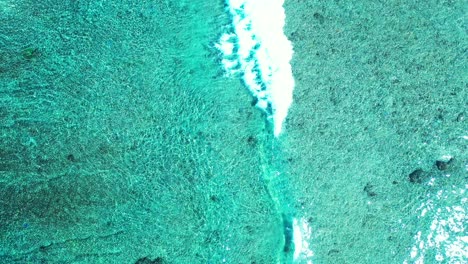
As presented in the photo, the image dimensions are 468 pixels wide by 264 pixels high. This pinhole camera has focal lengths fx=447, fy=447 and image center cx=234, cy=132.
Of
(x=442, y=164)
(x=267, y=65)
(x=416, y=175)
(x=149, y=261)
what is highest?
(x=442, y=164)

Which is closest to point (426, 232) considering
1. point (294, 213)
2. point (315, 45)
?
point (294, 213)

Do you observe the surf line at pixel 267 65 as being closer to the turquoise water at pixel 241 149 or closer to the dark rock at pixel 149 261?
the turquoise water at pixel 241 149

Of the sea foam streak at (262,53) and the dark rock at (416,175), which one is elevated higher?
the dark rock at (416,175)

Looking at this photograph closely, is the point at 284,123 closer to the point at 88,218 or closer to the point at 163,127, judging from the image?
the point at 163,127

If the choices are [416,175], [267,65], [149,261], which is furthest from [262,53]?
[149,261]

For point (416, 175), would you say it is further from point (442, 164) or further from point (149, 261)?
point (149, 261)

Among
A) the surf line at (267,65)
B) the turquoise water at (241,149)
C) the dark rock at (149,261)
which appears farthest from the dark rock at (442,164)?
the dark rock at (149,261)
